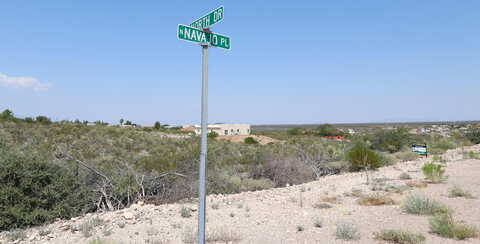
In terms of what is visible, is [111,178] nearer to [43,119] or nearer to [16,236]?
[16,236]

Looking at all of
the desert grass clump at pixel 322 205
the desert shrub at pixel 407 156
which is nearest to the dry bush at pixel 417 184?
the desert grass clump at pixel 322 205

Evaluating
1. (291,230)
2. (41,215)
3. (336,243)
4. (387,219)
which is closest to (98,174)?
(41,215)

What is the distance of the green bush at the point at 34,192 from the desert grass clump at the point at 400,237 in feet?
24.3

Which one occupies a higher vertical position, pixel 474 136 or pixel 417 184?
pixel 474 136

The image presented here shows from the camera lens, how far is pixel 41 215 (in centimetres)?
780

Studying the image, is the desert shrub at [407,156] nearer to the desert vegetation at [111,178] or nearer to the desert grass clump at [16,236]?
the desert vegetation at [111,178]

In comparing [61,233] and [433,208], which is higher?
[433,208]

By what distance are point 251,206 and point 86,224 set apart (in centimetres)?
411

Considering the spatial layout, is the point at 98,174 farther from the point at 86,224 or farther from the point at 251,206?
the point at 251,206

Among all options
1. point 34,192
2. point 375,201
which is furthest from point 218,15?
point 375,201

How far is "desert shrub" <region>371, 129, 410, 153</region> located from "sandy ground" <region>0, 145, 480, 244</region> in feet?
60.2

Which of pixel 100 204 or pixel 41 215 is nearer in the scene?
pixel 41 215

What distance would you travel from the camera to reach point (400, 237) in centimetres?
561

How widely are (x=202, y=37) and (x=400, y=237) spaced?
468 cm
